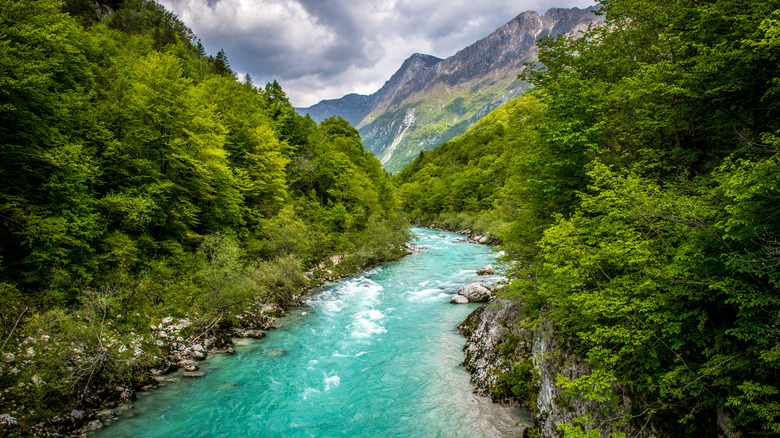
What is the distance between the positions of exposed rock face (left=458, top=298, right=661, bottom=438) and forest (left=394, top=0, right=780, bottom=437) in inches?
15.5

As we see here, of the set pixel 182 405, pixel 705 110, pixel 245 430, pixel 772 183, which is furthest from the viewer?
pixel 182 405

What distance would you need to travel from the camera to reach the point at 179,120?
17219 mm

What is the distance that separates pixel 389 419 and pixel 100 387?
952 centimetres

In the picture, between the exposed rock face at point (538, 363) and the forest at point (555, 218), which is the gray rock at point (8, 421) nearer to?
the forest at point (555, 218)

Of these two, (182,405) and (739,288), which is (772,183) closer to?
(739,288)

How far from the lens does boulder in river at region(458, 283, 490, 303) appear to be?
1923 cm

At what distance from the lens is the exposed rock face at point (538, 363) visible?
652 centimetres

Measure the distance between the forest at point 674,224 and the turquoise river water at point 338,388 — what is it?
4208 millimetres

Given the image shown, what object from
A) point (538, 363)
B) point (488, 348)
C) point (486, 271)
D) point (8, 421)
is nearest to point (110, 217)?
point (8, 421)

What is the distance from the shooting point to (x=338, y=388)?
11.5m

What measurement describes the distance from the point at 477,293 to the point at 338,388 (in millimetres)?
11342

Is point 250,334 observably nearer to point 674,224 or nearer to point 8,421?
point 8,421

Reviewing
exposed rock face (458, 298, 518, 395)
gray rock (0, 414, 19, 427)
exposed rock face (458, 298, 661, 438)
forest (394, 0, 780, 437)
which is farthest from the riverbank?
forest (394, 0, 780, 437)

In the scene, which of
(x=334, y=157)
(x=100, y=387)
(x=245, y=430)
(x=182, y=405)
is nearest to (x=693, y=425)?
(x=245, y=430)
